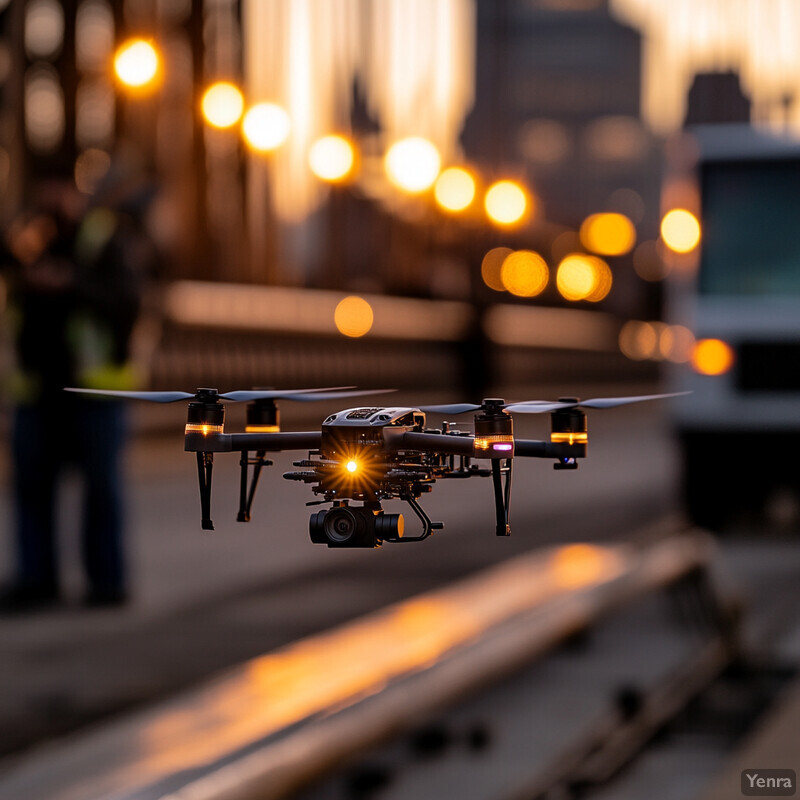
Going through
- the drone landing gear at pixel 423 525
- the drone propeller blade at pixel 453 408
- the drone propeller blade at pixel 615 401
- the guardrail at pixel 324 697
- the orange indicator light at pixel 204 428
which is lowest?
the guardrail at pixel 324 697

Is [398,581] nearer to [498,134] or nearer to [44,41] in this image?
[498,134]

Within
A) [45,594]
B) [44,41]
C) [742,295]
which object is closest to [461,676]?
[742,295]

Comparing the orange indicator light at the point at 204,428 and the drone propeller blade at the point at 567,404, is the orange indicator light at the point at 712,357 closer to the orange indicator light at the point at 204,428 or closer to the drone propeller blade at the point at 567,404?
the drone propeller blade at the point at 567,404

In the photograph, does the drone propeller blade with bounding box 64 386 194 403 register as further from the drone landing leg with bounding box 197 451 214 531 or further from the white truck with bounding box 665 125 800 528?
the white truck with bounding box 665 125 800 528

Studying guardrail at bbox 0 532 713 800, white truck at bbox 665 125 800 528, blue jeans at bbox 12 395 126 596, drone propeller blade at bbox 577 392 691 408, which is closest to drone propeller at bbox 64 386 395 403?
drone propeller blade at bbox 577 392 691 408

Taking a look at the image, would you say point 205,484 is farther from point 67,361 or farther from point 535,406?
point 67,361

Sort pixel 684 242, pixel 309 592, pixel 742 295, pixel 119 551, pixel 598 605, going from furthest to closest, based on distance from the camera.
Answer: pixel 309 592, pixel 119 551, pixel 598 605, pixel 742 295, pixel 684 242

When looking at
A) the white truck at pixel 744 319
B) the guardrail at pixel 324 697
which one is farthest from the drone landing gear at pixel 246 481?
the guardrail at pixel 324 697
